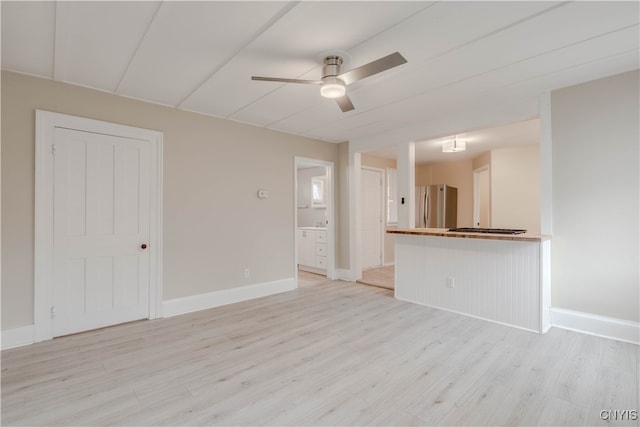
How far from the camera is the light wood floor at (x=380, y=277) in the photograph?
4.97 meters

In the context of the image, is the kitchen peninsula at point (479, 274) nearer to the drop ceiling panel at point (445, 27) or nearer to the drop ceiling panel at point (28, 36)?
the drop ceiling panel at point (445, 27)

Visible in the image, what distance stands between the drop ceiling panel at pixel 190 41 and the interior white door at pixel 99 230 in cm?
74

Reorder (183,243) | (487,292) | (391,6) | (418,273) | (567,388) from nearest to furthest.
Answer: (391,6) → (567,388) → (487,292) → (183,243) → (418,273)

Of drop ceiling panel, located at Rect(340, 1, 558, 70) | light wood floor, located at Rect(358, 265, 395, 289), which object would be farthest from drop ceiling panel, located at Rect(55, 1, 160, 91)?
light wood floor, located at Rect(358, 265, 395, 289)

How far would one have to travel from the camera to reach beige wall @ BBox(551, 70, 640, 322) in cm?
270

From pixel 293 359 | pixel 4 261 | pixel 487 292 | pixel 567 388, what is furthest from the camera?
pixel 487 292

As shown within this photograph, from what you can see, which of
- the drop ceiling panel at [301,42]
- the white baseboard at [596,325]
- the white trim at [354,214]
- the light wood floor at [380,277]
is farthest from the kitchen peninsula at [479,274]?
the drop ceiling panel at [301,42]

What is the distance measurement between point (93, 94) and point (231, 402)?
10.4 ft

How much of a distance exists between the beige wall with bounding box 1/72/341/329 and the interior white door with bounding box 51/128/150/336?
0.67 ft

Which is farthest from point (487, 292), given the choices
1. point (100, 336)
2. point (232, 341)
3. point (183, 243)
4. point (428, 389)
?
point (100, 336)

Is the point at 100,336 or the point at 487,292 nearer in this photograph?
the point at 100,336

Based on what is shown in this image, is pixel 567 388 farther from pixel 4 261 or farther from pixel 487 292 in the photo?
pixel 4 261

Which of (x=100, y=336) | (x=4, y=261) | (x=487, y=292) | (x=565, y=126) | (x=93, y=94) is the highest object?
(x=93, y=94)

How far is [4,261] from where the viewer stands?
2.62 m
